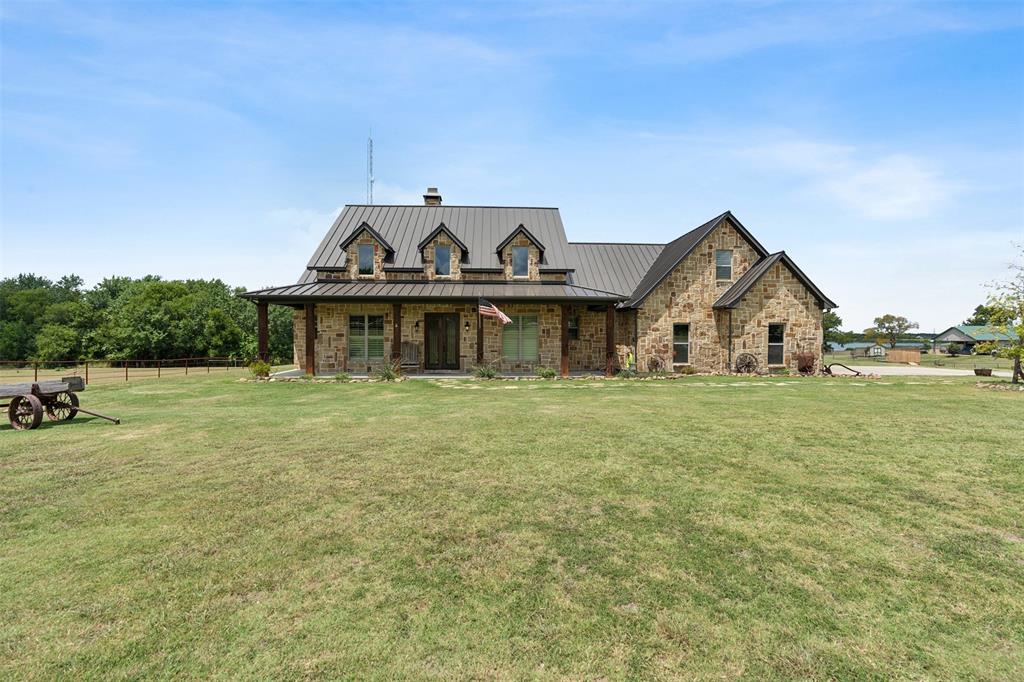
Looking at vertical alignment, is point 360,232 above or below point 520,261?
above

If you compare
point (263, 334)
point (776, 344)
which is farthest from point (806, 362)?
point (263, 334)

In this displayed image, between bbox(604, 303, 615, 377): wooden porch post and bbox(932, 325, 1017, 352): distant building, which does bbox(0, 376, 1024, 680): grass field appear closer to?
bbox(604, 303, 615, 377): wooden porch post

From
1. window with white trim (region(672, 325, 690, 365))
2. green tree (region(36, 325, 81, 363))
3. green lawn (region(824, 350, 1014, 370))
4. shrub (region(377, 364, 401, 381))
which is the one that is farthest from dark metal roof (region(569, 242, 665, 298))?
green tree (region(36, 325, 81, 363))

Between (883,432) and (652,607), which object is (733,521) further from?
(883,432)

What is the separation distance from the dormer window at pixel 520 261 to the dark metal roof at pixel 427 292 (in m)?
0.82

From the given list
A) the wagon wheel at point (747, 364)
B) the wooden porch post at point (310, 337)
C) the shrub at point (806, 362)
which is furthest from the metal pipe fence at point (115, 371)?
the shrub at point (806, 362)

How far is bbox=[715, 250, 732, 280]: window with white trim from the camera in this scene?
70.3ft

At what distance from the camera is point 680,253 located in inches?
845

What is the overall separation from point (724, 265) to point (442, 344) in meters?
13.8

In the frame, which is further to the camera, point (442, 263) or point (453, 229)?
point (453, 229)

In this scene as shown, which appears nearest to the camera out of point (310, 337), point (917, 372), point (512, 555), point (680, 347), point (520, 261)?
point (512, 555)

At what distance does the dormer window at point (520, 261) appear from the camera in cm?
2116

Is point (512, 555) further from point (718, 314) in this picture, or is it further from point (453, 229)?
point (453, 229)

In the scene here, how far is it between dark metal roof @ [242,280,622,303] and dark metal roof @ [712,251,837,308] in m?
5.50
